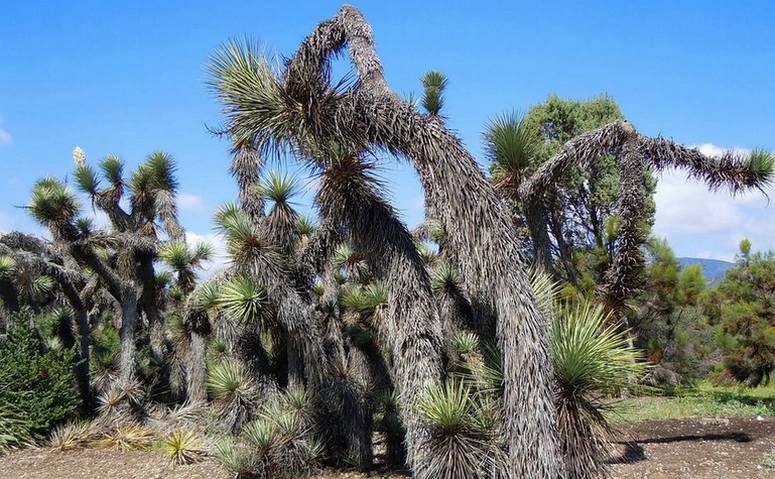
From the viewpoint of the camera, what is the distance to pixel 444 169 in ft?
24.7

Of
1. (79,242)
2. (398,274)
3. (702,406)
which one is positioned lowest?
(702,406)

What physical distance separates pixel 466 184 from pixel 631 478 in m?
5.19

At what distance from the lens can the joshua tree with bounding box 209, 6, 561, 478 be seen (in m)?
6.89

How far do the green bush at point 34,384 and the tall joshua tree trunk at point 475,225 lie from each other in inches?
422

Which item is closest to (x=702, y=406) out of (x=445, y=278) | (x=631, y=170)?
(x=631, y=170)

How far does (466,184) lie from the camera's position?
24.4 feet

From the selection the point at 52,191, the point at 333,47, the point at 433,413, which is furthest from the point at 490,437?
the point at 52,191

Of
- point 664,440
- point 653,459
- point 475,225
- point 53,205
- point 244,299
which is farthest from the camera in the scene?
point 53,205

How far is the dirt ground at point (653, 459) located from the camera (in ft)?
32.6

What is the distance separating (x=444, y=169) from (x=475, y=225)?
723 millimetres

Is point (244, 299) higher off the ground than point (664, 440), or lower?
higher

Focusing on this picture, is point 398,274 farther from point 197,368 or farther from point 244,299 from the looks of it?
point 197,368

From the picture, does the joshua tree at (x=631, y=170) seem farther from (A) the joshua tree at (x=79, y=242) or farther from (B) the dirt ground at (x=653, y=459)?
(A) the joshua tree at (x=79, y=242)

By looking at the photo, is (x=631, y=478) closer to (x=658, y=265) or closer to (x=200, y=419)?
(x=200, y=419)
